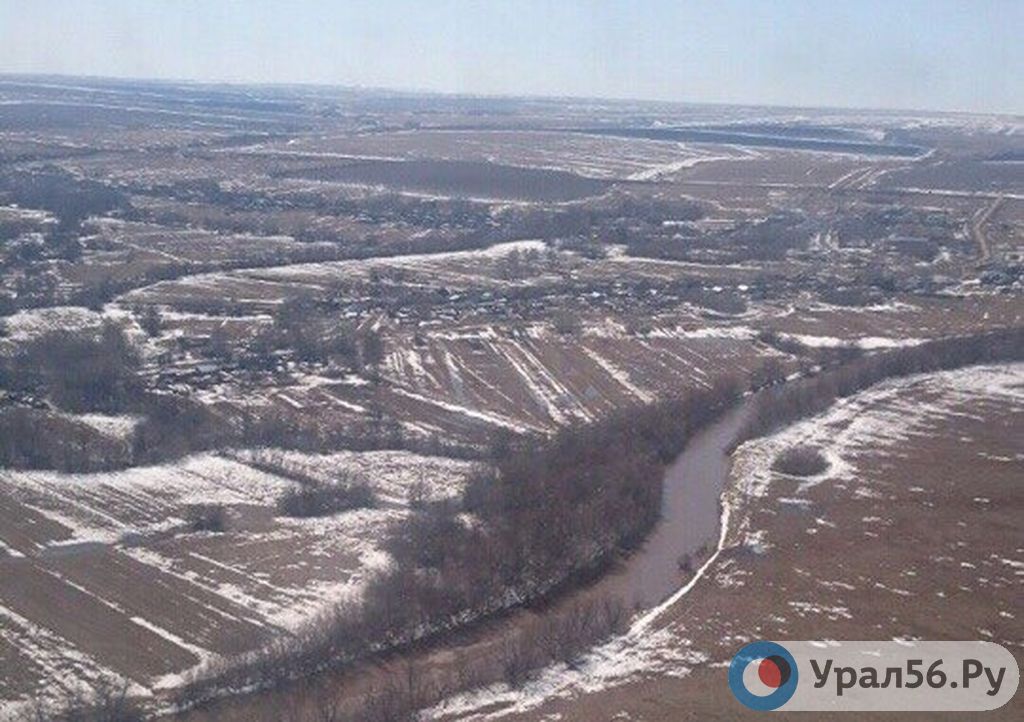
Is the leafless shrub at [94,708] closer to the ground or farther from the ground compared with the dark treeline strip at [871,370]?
closer to the ground

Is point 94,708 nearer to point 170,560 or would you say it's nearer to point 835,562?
point 170,560

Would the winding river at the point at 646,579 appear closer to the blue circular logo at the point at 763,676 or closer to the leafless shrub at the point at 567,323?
the blue circular logo at the point at 763,676

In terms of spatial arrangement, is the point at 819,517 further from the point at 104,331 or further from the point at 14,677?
the point at 104,331

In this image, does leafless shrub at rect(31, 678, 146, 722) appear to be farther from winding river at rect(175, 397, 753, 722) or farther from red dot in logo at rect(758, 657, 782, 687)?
red dot in logo at rect(758, 657, 782, 687)

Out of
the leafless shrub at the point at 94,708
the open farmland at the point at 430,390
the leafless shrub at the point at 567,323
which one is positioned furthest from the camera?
the leafless shrub at the point at 567,323
